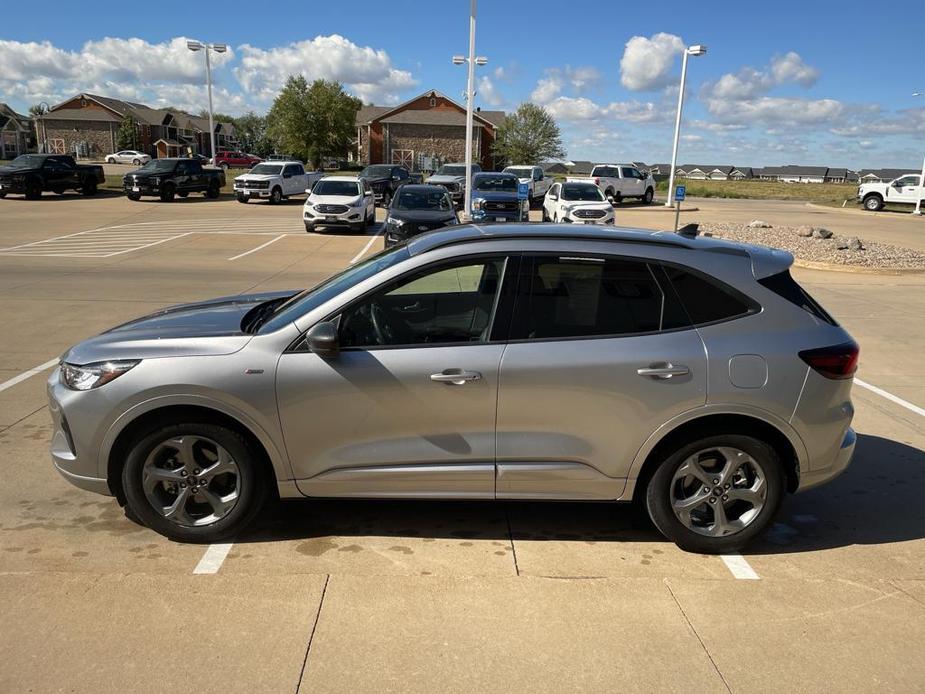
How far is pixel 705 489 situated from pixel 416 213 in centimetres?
1406

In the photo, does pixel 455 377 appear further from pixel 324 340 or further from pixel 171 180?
pixel 171 180

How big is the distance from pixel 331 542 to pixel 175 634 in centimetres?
99

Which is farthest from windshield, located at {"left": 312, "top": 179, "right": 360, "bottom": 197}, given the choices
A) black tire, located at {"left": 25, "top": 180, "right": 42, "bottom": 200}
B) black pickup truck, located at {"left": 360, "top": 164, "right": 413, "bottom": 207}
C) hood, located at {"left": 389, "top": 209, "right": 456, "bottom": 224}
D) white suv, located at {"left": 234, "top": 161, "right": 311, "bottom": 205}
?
black tire, located at {"left": 25, "top": 180, "right": 42, "bottom": 200}

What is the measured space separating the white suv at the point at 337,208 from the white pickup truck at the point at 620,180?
1675cm

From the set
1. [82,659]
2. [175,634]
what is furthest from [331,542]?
[82,659]

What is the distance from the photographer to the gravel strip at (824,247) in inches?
648

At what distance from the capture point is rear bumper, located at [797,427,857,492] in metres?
3.76

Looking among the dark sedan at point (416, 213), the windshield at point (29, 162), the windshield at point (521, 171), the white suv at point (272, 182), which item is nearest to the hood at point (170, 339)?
the dark sedan at point (416, 213)

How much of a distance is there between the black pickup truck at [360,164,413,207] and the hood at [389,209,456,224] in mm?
15479

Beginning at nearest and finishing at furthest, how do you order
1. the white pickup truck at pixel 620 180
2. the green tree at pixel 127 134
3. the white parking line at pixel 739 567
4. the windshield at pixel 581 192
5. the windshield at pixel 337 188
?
the white parking line at pixel 739 567 < the windshield at pixel 337 188 < the windshield at pixel 581 192 < the white pickup truck at pixel 620 180 < the green tree at pixel 127 134

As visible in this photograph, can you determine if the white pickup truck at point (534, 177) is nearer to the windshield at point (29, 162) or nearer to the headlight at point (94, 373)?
the windshield at point (29, 162)

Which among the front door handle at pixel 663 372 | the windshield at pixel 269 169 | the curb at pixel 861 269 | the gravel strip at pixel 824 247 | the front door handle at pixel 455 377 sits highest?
the windshield at pixel 269 169

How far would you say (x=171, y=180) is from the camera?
1213 inches

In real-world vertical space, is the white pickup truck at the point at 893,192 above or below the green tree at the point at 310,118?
below
